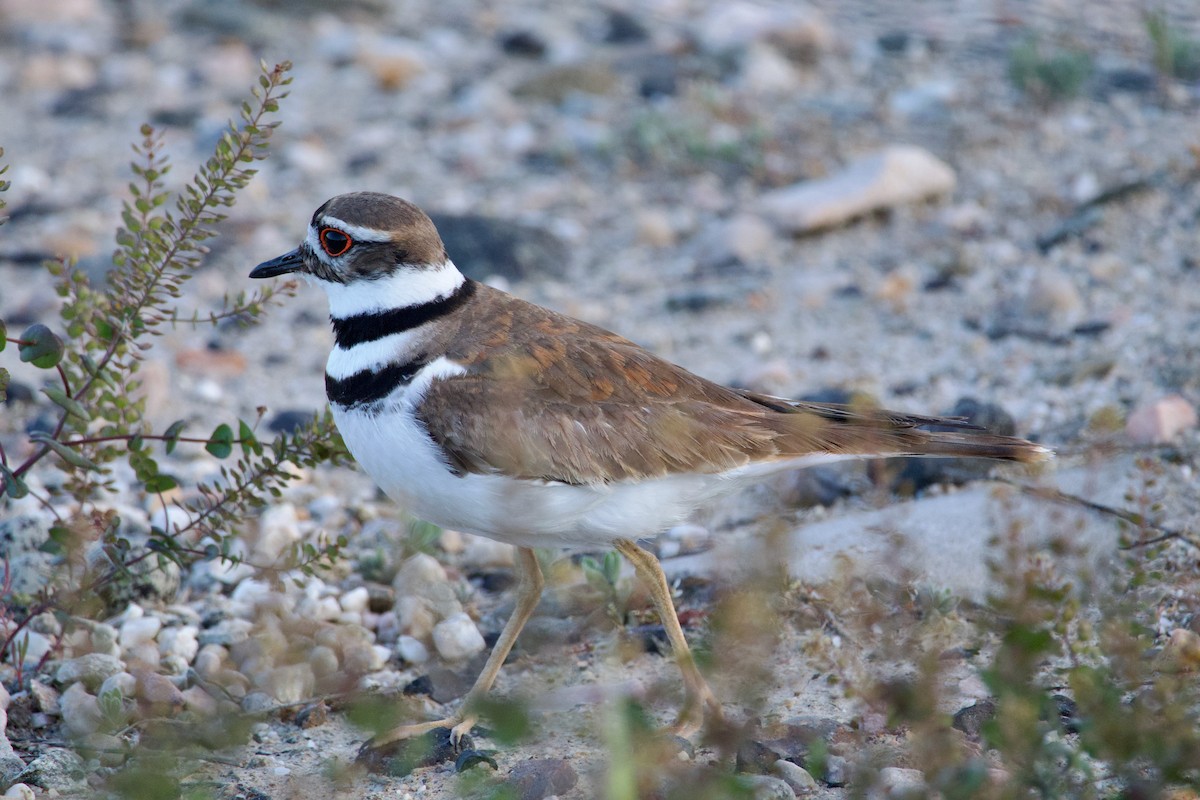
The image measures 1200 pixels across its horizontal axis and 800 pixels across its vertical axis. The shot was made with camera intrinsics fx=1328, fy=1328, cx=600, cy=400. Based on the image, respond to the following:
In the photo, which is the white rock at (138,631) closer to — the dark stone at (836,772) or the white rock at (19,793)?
the white rock at (19,793)

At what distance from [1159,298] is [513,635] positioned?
3842mm

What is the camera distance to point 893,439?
4156mm

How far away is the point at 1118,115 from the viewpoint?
8.17 meters

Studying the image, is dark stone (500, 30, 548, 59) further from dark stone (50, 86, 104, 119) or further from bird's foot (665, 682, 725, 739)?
bird's foot (665, 682, 725, 739)

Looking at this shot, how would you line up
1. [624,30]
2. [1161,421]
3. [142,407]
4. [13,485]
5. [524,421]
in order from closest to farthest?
[13,485] → [524,421] → [142,407] → [1161,421] → [624,30]

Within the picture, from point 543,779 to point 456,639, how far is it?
3.51 ft

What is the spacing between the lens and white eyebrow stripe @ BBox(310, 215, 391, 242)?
4.18 meters

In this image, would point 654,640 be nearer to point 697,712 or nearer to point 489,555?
point 697,712

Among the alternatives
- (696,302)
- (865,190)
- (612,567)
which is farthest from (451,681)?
(865,190)

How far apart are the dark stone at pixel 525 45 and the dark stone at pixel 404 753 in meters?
6.90

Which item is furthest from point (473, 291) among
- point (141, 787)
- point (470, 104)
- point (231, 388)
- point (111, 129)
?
point (111, 129)

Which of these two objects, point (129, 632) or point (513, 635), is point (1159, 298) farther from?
point (129, 632)

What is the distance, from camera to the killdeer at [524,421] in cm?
384

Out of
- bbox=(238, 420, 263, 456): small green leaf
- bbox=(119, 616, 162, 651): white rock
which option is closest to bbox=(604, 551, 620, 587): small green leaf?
bbox=(238, 420, 263, 456): small green leaf
